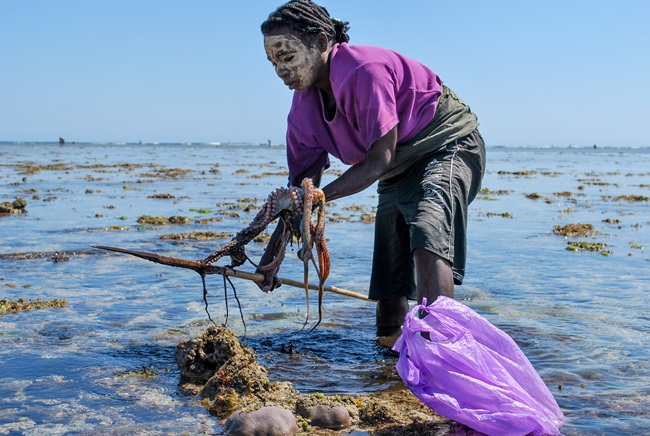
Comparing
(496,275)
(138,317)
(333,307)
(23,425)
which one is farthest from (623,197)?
(23,425)

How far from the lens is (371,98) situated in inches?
141

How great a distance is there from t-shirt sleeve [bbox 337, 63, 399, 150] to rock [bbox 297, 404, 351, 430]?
1.32 m

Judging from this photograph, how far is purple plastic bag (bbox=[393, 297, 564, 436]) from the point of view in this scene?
3.13 m

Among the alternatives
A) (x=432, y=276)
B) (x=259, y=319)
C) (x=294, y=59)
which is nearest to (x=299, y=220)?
(x=432, y=276)

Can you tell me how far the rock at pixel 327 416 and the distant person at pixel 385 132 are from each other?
29.4 inches

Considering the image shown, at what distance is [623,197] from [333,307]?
12878 mm

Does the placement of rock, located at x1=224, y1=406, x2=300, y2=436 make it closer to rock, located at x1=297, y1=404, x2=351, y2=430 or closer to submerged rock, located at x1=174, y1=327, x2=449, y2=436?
submerged rock, located at x1=174, y1=327, x2=449, y2=436

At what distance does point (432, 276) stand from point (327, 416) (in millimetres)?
897

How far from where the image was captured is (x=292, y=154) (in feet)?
14.1

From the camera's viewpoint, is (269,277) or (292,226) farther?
(269,277)

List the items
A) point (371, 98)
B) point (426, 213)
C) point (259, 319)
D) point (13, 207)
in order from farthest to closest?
point (13, 207) → point (259, 319) → point (426, 213) → point (371, 98)

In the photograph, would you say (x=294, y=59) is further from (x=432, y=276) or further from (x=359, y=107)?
(x=432, y=276)

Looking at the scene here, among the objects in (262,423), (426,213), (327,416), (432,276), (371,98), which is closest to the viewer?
(262,423)

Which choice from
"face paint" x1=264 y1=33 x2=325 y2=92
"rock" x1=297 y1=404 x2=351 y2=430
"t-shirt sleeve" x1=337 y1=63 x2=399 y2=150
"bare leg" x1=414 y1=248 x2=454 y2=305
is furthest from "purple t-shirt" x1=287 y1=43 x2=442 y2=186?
"rock" x1=297 y1=404 x2=351 y2=430
